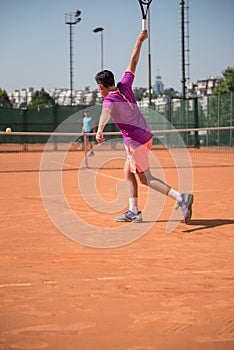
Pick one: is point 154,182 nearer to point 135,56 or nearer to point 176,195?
point 176,195

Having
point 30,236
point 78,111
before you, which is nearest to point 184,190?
point 30,236

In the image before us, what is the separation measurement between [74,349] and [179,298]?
3.49ft

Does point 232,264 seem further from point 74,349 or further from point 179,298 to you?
point 74,349

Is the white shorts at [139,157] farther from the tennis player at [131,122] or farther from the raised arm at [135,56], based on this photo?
the raised arm at [135,56]

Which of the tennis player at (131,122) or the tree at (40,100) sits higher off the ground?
the tree at (40,100)

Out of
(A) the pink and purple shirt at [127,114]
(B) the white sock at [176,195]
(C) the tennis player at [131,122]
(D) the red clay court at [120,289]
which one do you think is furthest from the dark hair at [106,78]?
(D) the red clay court at [120,289]

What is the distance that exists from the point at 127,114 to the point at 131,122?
0.35 feet

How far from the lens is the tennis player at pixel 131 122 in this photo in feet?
20.8

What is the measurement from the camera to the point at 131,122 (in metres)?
6.43

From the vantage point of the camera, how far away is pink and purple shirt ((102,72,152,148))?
632 cm

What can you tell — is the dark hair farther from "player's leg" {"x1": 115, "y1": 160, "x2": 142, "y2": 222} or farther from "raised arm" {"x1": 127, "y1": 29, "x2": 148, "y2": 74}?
"player's leg" {"x1": 115, "y1": 160, "x2": 142, "y2": 222}

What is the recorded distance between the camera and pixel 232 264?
4.69m

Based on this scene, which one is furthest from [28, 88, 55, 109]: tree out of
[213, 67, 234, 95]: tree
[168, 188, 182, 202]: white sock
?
[168, 188, 182, 202]: white sock

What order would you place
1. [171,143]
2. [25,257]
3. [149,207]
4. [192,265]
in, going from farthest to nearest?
[171,143]
[149,207]
[25,257]
[192,265]
